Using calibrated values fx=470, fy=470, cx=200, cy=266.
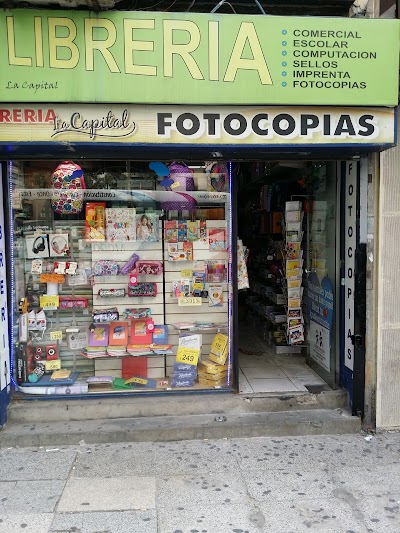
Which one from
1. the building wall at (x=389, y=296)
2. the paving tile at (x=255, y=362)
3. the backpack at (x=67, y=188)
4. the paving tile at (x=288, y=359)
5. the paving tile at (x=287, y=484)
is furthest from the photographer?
the paving tile at (x=288, y=359)

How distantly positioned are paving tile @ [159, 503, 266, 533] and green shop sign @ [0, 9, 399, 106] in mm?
3171

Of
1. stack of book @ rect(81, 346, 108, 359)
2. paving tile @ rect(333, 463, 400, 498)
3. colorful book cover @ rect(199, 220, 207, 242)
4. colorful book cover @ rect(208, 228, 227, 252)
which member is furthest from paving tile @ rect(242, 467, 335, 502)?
colorful book cover @ rect(199, 220, 207, 242)

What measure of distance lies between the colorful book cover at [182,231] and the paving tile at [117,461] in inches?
82.0

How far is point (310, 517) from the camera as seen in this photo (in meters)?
3.19

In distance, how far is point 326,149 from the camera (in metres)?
4.29

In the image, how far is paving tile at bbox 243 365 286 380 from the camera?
549 centimetres

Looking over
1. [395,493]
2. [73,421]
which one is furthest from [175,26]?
[395,493]

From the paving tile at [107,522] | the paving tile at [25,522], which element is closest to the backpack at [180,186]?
the paving tile at [107,522]

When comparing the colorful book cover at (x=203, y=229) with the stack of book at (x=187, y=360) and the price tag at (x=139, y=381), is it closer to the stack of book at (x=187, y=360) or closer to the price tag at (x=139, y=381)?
the stack of book at (x=187, y=360)

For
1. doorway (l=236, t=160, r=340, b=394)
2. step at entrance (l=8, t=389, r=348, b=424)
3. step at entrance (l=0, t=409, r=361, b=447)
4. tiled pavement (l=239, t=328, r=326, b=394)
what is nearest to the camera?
step at entrance (l=0, t=409, r=361, b=447)

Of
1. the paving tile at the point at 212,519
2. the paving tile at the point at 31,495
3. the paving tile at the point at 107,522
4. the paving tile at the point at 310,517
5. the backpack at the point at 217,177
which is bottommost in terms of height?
the paving tile at the point at 310,517

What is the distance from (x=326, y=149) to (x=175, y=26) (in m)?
1.69

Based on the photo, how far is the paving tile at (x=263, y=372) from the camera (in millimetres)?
5488

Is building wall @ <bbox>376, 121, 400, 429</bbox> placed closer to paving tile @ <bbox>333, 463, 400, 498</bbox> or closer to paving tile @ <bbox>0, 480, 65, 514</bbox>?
paving tile @ <bbox>333, 463, 400, 498</bbox>
